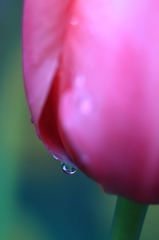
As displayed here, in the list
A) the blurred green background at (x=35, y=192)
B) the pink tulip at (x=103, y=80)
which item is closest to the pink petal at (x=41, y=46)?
the pink tulip at (x=103, y=80)

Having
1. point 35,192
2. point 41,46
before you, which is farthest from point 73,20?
point 35,192

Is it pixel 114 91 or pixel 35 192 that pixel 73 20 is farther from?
pixel 35 192

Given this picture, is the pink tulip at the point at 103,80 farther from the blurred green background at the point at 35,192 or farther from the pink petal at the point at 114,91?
the blurred green background at the point at 35,192

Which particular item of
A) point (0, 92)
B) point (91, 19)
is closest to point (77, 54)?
point (91, 19)

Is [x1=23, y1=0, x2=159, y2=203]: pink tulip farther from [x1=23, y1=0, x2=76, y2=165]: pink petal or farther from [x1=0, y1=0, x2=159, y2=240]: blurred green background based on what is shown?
[x1=0, y1=0, x2=159, y2=240]: blurred green background

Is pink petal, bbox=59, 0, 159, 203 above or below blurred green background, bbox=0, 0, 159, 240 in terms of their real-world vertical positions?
above

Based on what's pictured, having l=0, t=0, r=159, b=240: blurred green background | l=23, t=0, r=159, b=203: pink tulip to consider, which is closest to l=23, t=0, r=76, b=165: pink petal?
l=23, t=0, r=159, b=203: pink tulip
